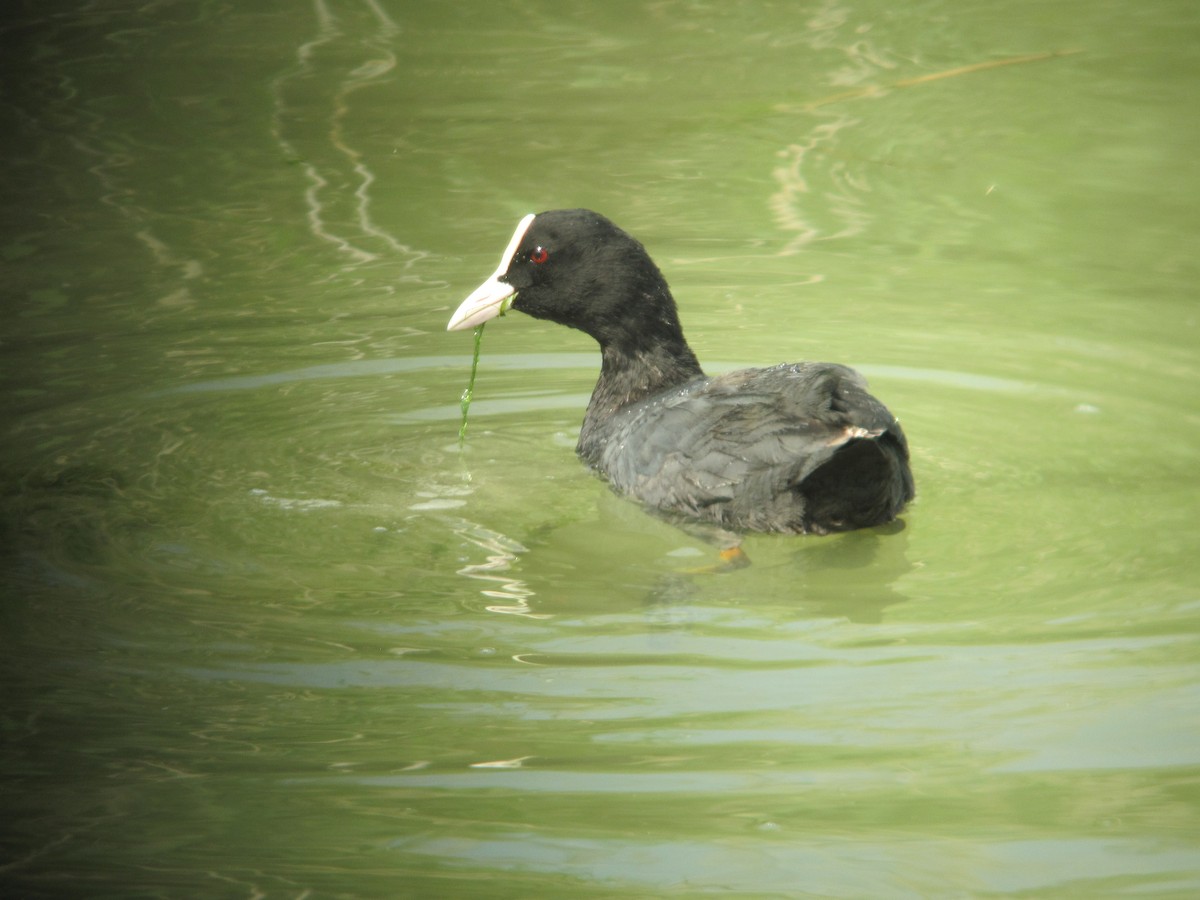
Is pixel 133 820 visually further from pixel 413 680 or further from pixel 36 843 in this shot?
pixel 413 680

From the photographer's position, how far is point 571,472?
5.55 metres

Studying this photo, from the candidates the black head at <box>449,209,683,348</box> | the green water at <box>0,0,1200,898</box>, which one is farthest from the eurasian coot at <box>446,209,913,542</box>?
the green water at <box>0,0,1200,898</box>

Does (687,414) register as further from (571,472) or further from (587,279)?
(587,279)

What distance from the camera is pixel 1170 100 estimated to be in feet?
32.0

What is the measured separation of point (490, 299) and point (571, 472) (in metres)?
0.71

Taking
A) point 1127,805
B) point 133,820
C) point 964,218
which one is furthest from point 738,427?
point 964,218

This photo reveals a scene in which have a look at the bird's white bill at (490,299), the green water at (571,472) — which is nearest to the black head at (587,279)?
the bird's white bill at (490,299)

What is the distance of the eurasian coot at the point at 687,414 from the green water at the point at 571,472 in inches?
5.2

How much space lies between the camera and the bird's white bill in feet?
18.7

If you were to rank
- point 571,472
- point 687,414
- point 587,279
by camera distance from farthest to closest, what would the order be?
point 587,279 → point 571,472 → point 687,414

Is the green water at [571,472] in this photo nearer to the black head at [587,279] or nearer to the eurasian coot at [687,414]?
the eurasian coot at [687,414]

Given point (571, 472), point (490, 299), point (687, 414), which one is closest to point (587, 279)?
point (490, 299)

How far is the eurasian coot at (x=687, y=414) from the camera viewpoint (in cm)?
457

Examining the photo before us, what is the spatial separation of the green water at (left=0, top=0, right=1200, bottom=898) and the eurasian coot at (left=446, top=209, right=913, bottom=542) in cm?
13
